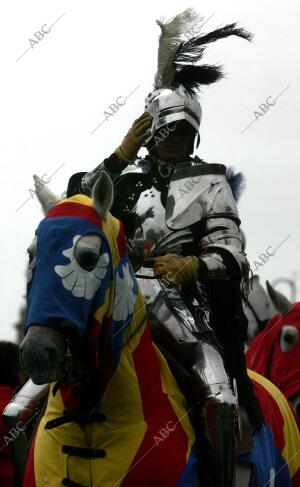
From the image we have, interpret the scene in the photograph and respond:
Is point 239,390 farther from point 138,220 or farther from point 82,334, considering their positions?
point 82,334

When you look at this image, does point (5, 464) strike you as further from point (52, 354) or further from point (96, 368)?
point (52, 354)

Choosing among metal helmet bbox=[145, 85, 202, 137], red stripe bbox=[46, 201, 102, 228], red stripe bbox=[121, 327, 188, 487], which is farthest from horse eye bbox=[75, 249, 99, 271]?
metal helmet bbox=[145, 85, 202, 137]

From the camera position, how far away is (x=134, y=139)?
608 centimetres

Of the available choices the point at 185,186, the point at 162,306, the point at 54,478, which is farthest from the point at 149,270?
the point at 54,478

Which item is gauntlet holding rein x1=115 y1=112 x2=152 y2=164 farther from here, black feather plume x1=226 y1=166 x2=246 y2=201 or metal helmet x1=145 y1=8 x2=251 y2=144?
black feather plume x1=226 y1=166 x2=246 y2=201

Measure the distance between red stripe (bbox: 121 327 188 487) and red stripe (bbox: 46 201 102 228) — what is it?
30.0 inches

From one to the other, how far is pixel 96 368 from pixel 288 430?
2861mm

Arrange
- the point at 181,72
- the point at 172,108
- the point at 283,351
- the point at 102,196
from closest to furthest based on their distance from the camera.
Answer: the point at 102,196 < the point at 172,108 < the point at 181,72 < the point at 283,351

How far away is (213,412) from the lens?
18.5 ft

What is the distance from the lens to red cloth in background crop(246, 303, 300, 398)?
8.62 metres

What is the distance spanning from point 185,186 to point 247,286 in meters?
0.75

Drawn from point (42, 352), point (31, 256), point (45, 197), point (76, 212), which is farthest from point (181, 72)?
point (42, 352)

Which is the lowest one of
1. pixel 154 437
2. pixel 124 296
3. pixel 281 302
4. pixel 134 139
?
pixel 281 302

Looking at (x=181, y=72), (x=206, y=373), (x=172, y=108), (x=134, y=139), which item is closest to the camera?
(x=206, y=373)
